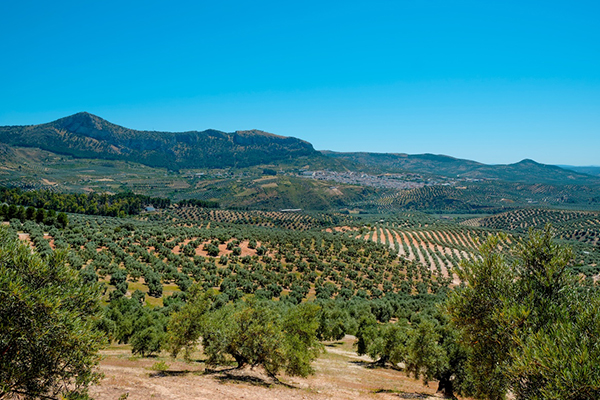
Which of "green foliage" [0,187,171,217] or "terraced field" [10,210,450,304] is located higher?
"green foliage" [0,187,171,217]

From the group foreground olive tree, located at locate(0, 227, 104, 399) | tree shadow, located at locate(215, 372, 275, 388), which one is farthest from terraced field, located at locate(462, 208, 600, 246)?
foreground olive tree, located at locate(0, 227, 104, 399)

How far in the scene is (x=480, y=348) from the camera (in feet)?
56.6

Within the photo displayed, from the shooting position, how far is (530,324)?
49.1 ft

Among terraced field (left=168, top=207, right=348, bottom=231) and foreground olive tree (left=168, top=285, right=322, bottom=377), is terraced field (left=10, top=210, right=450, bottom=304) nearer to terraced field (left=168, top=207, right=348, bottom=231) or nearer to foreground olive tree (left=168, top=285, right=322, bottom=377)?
foreground olive tree (left=168, top=285, right=322, bottom=377)

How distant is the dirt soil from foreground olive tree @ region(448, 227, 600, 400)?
872 centimetres

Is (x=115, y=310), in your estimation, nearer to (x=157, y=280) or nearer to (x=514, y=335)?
(x=157, y=280)

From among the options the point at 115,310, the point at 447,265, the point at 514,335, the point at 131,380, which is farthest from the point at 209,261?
the point at 447,265

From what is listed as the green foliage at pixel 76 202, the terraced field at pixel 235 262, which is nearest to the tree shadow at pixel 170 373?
the terraced field at pixel 235 262

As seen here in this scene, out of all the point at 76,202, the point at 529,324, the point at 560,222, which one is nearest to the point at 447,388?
the point at 529,324

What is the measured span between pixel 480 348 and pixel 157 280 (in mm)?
43321

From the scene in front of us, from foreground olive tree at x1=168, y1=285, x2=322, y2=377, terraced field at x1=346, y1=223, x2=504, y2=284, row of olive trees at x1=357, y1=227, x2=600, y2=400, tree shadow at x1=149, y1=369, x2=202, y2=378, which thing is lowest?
terraced field at x1=346, y1=223, x2=504, y2=284

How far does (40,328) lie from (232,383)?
13148 mm

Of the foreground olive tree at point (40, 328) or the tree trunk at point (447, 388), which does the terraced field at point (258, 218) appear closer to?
the tree trunk at point (447, 388)

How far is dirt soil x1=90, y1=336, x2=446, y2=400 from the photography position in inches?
687
